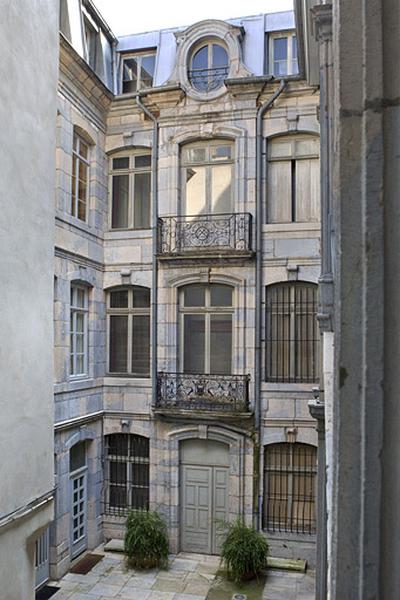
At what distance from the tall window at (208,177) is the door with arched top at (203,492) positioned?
213 inches

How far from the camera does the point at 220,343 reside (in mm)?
11984

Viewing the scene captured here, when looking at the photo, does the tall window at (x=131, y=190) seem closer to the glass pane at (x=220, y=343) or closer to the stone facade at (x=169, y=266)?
the stone facade at (x=169, y=266)

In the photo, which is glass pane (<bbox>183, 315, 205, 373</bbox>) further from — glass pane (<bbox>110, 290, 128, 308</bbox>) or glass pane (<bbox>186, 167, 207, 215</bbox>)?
glass pane (<bbox>186, 167, 207, 215</bbox>)

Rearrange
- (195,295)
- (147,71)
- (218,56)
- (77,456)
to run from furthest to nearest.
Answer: (147,71) → (218,56) → (195,295) → (77,456)

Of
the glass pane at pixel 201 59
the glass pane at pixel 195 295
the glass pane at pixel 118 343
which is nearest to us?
the glass pane at pixel 195 295

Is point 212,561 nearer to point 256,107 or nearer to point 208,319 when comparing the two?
point 208,319

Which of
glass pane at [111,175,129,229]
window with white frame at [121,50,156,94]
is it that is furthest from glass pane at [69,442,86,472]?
window with white frame at [121,50,156,94]

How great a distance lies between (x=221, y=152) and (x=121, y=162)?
98.3 inches

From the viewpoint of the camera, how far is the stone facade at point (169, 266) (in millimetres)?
10961

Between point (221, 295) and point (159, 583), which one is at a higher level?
point (221, 295)

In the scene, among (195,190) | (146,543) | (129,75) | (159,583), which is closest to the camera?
(159,583)

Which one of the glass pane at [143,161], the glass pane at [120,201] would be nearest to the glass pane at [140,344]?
the glass pane at [120,201]

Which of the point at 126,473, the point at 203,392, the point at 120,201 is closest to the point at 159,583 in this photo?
the point at 126,473

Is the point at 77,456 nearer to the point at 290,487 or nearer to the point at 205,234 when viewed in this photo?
the point at 290,487
